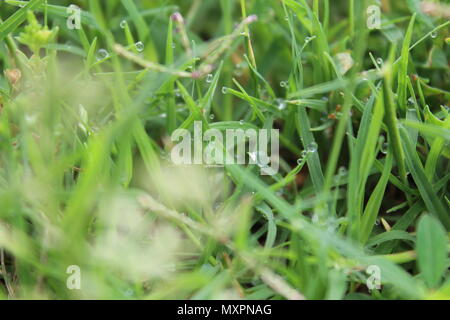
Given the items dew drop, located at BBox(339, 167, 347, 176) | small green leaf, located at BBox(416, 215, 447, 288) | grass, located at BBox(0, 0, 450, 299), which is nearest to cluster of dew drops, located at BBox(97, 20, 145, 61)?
grass, located at BBox(0, 0, 450, 299)

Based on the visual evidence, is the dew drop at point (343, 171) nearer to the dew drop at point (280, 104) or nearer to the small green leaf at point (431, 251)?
the dew drop at point (280, 104)

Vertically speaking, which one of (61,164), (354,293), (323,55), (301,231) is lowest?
(354,293)

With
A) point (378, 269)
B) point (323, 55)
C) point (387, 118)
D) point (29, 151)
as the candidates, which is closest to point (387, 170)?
point (387, 118)

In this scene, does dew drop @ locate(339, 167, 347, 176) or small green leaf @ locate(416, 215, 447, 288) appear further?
dew drop @ locate(339, 167, 347, 176)

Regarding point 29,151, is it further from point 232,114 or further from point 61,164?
point 232,114

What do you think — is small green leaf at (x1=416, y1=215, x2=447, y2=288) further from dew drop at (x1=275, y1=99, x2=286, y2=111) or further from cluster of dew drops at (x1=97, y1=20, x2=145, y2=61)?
cluster of dew drops at (x1=97, y1=20, x2=145, y2=61)

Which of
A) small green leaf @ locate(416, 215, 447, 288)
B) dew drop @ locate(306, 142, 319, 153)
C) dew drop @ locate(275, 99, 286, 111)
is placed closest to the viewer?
small green leaf @ locate(416, 215, 447, 288)

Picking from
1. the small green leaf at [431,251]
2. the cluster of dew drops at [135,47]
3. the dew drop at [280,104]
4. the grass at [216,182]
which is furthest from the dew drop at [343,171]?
the cluster of dew drops at [135,47]

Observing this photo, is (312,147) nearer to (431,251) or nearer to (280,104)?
(280,104)
